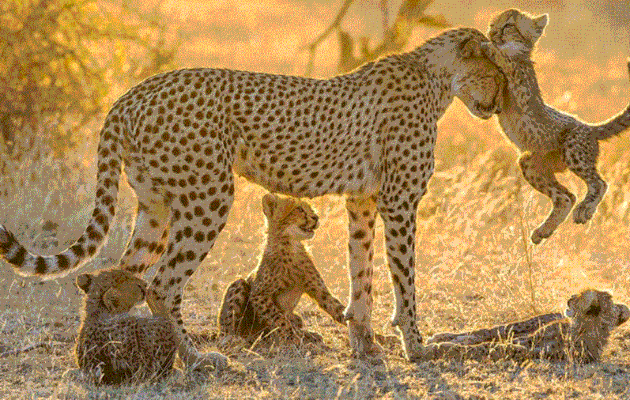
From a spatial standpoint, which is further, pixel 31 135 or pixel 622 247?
pixel 31 135

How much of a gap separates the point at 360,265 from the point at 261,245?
912mm

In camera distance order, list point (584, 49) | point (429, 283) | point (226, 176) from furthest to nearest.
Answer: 1. point (584, 49)
2. point (429, 283)
3. point (226, 176)

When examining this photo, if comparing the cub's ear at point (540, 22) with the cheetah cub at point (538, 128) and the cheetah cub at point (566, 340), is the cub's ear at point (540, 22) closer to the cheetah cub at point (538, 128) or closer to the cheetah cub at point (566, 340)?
the cheetah cub at point (538, 128)

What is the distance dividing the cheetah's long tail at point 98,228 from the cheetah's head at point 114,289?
0.39ft

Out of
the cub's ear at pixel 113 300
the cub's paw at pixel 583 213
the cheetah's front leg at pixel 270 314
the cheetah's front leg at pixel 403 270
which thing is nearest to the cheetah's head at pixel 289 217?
the cheetah's front leg at pixel 270 314

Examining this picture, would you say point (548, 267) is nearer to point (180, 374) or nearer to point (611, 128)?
point (611, 128)

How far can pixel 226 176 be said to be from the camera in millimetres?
4926

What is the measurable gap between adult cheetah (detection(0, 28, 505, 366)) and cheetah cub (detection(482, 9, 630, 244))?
492mm

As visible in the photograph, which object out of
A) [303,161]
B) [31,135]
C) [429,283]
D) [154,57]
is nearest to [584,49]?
[154,57]

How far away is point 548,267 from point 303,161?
8.11 ft

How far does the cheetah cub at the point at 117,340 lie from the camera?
4.45 m

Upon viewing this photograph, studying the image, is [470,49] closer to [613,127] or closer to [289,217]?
[613,127]

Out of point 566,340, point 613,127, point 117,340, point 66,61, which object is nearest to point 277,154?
point 117,340

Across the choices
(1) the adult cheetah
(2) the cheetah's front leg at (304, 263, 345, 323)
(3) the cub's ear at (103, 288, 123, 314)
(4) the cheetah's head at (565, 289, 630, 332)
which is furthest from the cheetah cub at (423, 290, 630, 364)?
(3) the cub's ear at (103, 288, 123, 314)
